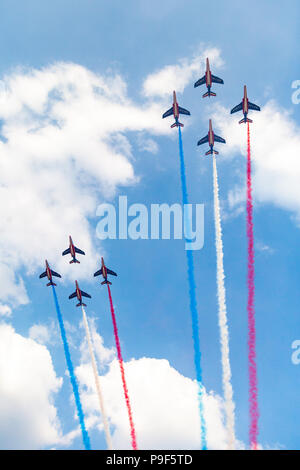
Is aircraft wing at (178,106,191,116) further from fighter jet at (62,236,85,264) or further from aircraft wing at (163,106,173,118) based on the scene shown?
fighter jet at (62,236,85,264)

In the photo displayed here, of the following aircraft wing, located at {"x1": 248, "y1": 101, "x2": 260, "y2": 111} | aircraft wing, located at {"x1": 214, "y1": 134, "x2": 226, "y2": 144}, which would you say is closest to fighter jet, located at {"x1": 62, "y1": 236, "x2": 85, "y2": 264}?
aircraft wing, located at {"x1": 214, "y1": 134, "x2": 226, "y2": 144}

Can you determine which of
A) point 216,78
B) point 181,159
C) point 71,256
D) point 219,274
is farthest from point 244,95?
point 71,256

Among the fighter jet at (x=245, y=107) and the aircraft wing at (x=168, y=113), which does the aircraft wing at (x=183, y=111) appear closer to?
the aircraft wing at (x=168, y=113)

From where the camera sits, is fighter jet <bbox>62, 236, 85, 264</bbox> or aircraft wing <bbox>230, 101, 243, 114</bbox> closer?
aircraft wing <bbox>230, 101, 243, 114</bbox>

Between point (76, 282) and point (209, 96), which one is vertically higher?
point (209, 96)

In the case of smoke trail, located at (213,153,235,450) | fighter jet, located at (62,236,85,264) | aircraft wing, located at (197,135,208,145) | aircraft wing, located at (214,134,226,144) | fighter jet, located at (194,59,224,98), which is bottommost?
smoke trail, located at (213,153,235,450)

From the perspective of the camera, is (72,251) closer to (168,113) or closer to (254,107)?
(168,113)

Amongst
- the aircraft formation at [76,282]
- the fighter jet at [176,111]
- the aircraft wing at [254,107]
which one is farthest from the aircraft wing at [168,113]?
the aircraft formation at [76,282]

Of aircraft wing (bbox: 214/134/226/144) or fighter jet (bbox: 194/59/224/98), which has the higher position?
fighter jet (bbox: 194/59/224/98)

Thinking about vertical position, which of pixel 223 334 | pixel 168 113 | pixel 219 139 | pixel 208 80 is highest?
pixel 208 80

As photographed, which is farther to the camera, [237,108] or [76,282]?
[76,282]

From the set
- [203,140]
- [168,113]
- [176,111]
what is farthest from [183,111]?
[203,140]

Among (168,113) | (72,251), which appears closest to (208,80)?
(168,113)
